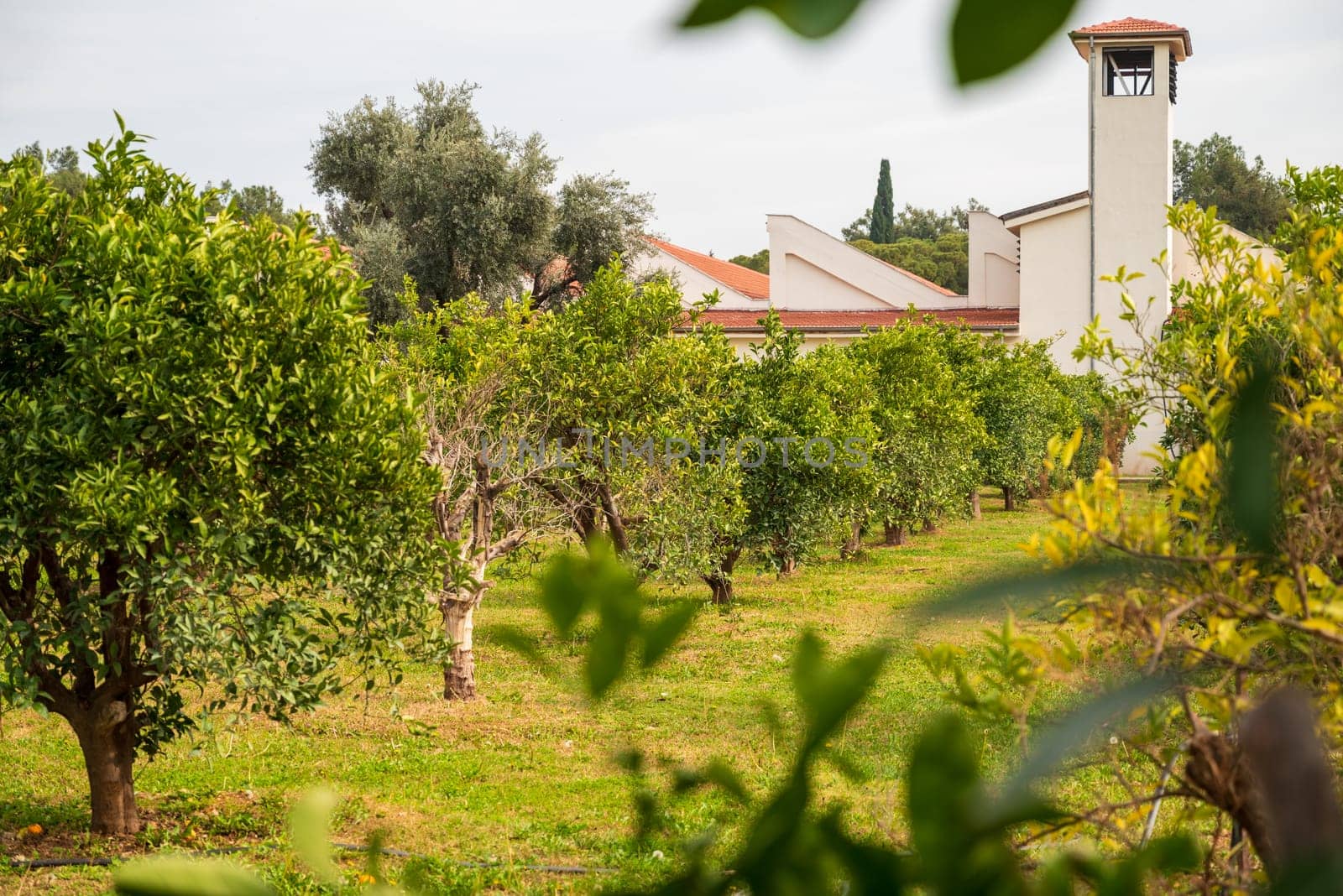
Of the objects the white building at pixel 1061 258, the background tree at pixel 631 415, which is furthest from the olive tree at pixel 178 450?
the white building at pixel 1061 258

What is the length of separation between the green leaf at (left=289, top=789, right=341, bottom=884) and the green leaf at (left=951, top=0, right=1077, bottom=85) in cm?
45

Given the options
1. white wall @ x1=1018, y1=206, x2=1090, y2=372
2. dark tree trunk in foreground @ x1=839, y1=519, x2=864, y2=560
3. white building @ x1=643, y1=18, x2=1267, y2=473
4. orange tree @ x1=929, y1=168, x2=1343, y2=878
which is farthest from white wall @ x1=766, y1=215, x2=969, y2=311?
orange tree @ x1=929, y1=168, x2=1343, y2=878

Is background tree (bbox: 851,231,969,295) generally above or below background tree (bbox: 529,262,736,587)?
above

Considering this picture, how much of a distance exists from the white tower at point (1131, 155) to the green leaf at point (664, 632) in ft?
99.5

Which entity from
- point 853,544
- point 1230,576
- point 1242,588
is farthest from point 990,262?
point 1242,588

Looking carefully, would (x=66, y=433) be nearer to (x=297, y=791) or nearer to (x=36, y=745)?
(x=297, y=791)

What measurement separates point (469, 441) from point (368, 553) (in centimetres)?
385

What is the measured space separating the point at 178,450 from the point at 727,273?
110ft

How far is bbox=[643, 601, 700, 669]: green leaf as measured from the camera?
0.53 meters

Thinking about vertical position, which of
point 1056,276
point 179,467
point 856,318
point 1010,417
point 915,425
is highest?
point 1056,276

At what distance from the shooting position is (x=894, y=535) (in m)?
20.1

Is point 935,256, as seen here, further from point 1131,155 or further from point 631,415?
point 631,415

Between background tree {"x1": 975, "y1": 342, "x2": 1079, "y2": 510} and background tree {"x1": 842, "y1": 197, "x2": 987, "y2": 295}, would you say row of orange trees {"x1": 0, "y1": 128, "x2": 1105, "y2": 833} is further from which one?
background tree {"x1": 842, "y1": 197, "x2": 987, "y2": 295}

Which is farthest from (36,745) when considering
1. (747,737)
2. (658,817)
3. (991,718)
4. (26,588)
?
(658,817)
